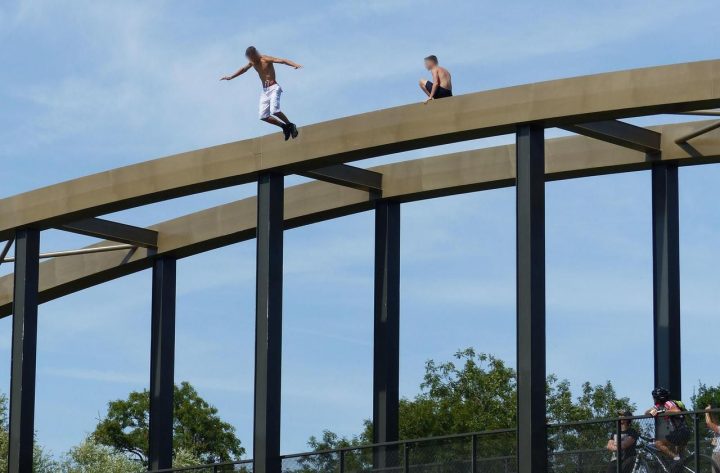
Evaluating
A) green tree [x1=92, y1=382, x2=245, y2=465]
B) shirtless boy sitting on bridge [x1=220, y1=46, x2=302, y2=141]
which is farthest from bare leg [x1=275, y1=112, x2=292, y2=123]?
green tree [x1=92, y1=382, x2=245, y2=465]

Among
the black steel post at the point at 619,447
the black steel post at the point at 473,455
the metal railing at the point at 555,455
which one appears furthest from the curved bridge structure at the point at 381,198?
the black steel post at the point at 619,447

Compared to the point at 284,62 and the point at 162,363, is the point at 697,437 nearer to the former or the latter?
the point at 284,62

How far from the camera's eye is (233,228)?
90.8 ft

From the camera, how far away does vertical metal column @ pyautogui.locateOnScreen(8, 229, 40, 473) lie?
2597 cm

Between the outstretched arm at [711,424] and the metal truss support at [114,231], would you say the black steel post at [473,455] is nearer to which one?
the outstretched arm at [711,424]

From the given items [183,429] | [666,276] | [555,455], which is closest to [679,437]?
[555,455]

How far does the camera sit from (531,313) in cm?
1975

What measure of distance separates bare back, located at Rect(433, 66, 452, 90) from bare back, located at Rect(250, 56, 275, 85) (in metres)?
2.26

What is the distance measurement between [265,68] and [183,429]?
178ft

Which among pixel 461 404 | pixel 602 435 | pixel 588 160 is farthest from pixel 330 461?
pixel 461 404

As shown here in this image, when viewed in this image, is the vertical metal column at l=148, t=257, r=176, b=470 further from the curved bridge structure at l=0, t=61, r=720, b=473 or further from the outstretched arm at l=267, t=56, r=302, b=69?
the outstretched arm at l=267, t=56, r=302, b=69

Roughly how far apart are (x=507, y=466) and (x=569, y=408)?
46.6 m

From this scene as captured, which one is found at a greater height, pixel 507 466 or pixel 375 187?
pixel 375 187

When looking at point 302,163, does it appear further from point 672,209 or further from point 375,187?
point 672,209
